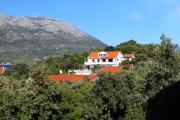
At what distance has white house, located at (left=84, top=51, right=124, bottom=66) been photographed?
11725cm

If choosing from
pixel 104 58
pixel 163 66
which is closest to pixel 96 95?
pixel 163 66

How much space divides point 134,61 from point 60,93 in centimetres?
6139

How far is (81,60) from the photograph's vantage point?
11788 centimetres

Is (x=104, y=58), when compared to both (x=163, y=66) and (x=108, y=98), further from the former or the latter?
(x=163, y=66)

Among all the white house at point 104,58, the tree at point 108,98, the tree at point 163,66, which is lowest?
the tree at point 108,98

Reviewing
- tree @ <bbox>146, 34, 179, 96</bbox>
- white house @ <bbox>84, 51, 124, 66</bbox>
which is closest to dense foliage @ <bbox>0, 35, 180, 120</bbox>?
tree @ <bbox>146, 34, 179, 96</bbox>

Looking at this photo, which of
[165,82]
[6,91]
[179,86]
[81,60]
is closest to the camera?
[179,86]

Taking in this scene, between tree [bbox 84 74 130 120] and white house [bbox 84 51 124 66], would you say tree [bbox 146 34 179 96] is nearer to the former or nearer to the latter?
tree [bbox 84 74 130 120]

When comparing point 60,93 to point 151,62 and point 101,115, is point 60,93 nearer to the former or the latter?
point 101,115

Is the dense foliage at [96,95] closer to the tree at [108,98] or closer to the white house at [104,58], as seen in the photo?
the tree at [108,98]

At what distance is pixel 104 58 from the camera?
390ft

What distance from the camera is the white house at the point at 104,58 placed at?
117 metres

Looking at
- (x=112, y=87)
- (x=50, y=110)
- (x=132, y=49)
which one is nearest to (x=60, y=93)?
(x=50, y=110)

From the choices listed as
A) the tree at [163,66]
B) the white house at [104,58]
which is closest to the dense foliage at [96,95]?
the tree at [163,66]
